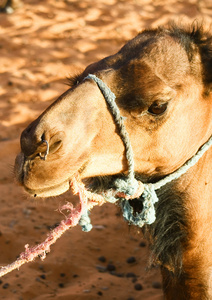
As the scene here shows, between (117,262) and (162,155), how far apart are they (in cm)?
225

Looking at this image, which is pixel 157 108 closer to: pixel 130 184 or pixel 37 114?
pixel 130 184

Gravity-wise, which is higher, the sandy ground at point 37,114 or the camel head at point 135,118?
the camel head at point 135,118

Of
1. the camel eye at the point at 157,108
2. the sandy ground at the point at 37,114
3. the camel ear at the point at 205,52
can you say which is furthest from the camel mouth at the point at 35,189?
the camel ear at the point at 205,52

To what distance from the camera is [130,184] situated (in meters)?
2.33

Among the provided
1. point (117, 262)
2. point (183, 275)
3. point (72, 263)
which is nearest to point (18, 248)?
point (72, 263)

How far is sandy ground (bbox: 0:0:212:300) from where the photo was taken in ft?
13.4

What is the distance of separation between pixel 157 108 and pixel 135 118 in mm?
110

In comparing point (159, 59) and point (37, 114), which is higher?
point (159, 59)

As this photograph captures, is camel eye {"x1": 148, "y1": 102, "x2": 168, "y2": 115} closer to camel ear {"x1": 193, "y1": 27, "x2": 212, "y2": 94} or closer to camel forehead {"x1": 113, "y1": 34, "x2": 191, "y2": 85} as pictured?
camel forehead {"x1": 113, "y1": 34, "x2": 191, "y2": 85}

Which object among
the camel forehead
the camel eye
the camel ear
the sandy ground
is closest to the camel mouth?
the sandy ground

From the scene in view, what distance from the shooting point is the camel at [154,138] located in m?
2.13

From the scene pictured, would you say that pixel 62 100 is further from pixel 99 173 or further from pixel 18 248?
pixel 18 248

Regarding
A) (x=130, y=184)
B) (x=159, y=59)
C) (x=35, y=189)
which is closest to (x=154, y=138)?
(x=130, y=184)

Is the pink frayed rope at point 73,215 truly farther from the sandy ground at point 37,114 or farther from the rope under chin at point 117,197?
the sandy ground at point 37,114
